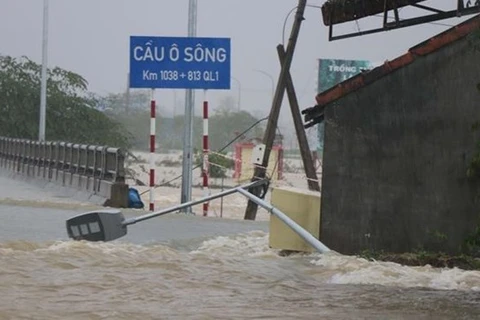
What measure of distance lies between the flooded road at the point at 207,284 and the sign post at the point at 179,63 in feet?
26.7

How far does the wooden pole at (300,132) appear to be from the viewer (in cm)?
1914

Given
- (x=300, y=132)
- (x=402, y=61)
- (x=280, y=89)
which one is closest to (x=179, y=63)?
(x=280, y=89)

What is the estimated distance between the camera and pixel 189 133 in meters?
21.8

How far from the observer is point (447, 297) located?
9242mm

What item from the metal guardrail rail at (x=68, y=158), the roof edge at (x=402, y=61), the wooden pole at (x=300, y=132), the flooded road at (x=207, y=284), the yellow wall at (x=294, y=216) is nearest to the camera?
the flooded road at (x=207, y=284)

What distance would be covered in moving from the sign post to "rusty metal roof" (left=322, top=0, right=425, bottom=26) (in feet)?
31.2

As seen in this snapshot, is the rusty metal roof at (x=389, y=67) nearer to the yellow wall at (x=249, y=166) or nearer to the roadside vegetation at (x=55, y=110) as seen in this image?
the yellow wall at (x=249, y=166)

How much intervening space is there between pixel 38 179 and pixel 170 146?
37.7 meters

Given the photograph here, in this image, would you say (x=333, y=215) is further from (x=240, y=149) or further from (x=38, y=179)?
(x=240, y=149)

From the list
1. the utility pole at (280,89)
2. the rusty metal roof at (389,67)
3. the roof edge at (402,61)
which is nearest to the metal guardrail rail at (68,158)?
the utility pole at (280,89)

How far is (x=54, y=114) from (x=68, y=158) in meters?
23.6

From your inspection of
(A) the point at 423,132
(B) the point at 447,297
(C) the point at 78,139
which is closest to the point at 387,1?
(A) the point at 423,132

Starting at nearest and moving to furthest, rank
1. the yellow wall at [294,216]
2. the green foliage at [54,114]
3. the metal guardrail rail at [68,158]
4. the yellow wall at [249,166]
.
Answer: the yellow wall at [294,216]
the metal guardrail rail at [68,158]
the yellow wall at [249,166]
the green foliage at [54,114]

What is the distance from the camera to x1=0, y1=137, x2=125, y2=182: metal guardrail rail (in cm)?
2163
